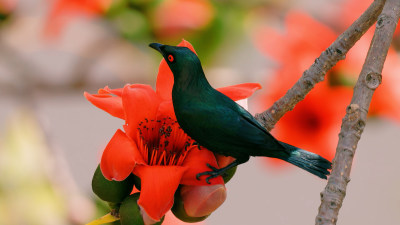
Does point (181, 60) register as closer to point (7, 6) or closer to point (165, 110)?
point (165, 110)

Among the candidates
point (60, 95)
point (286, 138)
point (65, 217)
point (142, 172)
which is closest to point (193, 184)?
point (142, 172)

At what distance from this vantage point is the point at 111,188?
332 mm

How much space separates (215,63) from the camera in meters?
0.88

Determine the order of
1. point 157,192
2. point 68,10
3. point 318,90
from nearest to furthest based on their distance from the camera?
point 157,192 → point 318,90 → point 68,10

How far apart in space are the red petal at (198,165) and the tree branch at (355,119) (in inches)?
2.6

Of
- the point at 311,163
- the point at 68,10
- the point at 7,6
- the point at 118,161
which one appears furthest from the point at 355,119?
the point at 7,6

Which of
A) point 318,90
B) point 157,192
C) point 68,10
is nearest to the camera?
point 157,192

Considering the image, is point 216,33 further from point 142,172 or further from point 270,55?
point 142,172

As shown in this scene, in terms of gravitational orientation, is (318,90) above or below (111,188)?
above

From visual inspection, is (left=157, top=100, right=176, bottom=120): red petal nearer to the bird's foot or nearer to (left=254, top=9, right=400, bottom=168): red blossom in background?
the bird's foot

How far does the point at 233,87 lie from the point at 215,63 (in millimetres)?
539

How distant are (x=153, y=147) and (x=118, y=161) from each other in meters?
0.05

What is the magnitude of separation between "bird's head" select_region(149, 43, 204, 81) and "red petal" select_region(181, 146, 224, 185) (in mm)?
50

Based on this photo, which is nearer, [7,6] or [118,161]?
[118,161]
